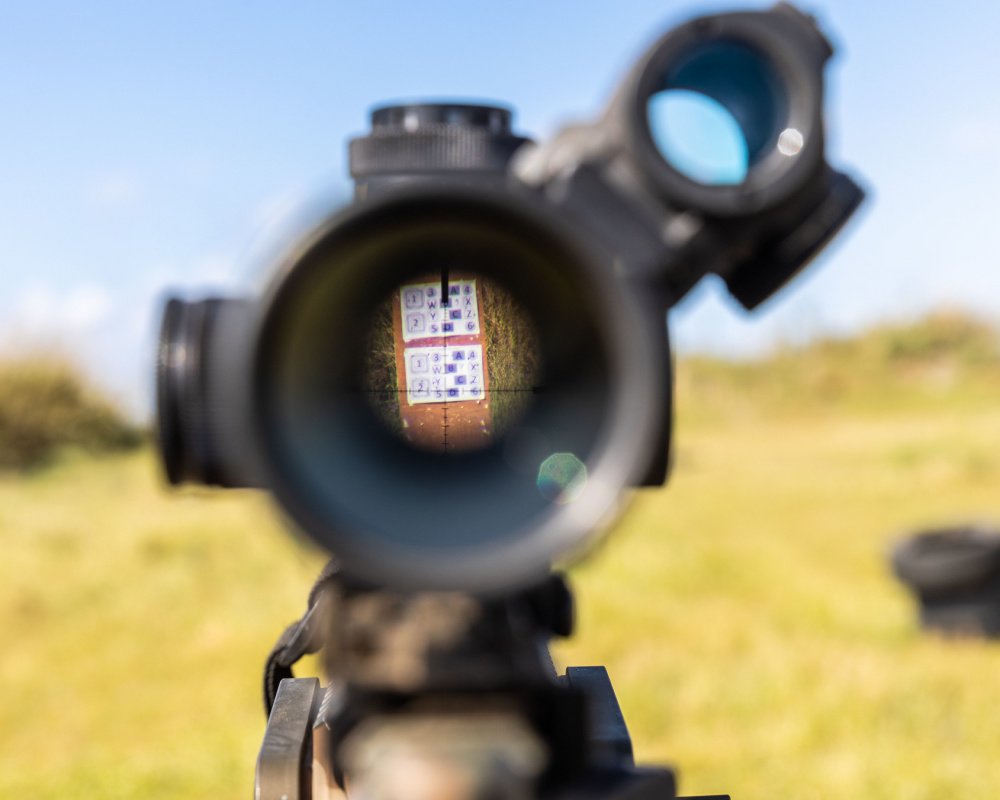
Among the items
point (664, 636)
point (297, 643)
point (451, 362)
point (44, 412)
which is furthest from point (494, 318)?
point (44, 412)

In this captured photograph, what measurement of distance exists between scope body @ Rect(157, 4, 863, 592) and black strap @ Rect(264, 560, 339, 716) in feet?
0.91

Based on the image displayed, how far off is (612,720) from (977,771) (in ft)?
15.1

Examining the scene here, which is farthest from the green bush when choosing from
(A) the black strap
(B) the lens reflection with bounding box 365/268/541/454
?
(B) the lens reflection with bounding box 365/268/541/454

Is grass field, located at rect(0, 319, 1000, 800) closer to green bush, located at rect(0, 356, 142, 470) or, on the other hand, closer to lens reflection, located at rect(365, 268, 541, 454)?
lens reflection, located at rect(365, 268, 541, 454)

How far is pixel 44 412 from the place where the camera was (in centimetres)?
1523

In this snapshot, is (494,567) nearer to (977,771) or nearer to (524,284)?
(524,284)

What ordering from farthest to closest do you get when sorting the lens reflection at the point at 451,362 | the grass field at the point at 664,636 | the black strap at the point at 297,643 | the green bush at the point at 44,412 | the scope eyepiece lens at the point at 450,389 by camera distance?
the green bush at the point at 44,412 → the grass field at the point at 664,636 → the black strap at the point at 297,643 → the lens reflection at the point at 451,362 → the scope eyepiece lens at the point at 450,389

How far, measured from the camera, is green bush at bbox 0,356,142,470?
49.1 feet

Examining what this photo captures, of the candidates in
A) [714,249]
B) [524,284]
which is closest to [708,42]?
[714,249]

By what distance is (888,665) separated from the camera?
6.81 metres

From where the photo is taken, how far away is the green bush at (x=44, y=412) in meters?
15.0

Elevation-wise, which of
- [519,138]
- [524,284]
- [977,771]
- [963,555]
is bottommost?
[977,771]

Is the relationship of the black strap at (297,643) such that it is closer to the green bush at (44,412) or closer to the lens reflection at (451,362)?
the lens reflection at (451,362)

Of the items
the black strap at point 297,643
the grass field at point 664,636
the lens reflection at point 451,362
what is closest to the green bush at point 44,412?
the grass field at point 664,636
